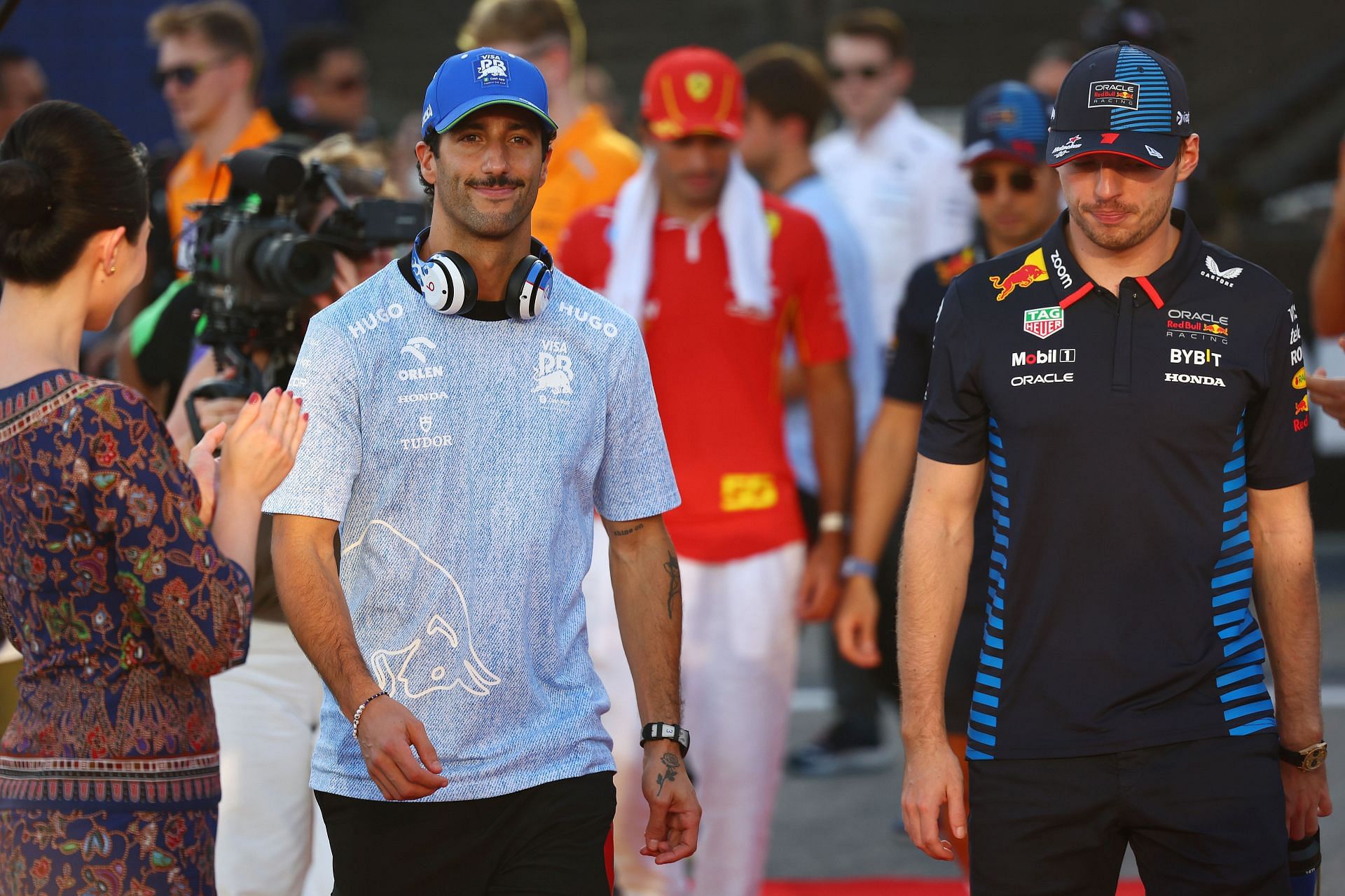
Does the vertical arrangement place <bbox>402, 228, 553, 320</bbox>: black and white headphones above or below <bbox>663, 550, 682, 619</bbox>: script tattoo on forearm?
above

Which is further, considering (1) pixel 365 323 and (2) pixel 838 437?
(2) pixel 838 437

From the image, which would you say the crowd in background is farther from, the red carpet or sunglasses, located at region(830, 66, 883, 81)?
the red carpet

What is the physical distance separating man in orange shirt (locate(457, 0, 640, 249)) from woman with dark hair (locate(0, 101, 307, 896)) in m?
3.15

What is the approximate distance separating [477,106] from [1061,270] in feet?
3.90

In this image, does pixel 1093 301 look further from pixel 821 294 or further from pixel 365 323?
pixel 821 294

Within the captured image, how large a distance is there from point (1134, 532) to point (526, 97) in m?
1.43

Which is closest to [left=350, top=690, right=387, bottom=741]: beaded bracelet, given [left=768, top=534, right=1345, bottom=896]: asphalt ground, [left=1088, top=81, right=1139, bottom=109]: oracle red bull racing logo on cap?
[left=1088, top=81, right=1139, bottom=109]: oracle red bull racing logo on cap

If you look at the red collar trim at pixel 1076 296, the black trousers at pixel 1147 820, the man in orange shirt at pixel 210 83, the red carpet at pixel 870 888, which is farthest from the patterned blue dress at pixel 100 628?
the man in orange shirt at pixel 210 83

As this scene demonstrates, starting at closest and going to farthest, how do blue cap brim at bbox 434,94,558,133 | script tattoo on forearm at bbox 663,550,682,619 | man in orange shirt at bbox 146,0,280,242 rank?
blue cap brim at bbox 434,94,558,133, script tattoo on forearm at bbox 663,550,682,619, man in orange shirt at bbox 146,0,280,242

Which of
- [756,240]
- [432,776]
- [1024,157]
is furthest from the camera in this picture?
[756,240]

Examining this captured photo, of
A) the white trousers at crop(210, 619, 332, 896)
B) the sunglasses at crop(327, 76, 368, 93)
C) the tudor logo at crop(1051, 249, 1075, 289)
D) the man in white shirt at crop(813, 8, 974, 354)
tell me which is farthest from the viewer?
the sunglasses at crop(327, 76, 368, 93)

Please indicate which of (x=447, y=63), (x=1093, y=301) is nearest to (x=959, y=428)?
(x=1093, y=301)

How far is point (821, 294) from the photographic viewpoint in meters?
5.75

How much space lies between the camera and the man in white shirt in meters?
7.97
